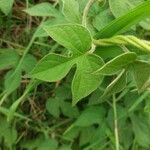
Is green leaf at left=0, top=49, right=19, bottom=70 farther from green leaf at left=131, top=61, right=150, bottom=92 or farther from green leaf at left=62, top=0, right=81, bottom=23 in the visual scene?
green leaf at left=131, top=61, right=150, bottom=92

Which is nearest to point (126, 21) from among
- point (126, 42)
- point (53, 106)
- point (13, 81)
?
point (126, 42)

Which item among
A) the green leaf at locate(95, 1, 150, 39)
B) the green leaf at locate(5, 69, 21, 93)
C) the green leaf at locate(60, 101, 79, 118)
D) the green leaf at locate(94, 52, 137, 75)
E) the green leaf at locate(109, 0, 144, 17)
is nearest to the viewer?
the green leaf at locate(94, 52, 137, 75)

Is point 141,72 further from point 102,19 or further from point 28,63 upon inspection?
point 28,63

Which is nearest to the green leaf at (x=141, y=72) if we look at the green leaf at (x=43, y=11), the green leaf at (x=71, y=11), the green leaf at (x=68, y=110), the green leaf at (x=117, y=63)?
the green leaf at (x=117, y=63)

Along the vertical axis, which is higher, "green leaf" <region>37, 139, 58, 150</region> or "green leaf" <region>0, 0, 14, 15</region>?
"green leaf" <region>0, 0, 14, 15</region>

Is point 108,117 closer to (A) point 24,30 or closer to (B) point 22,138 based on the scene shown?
(B) point 22,138

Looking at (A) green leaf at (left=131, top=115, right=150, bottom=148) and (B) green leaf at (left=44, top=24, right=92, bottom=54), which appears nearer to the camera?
(B) green leaf at (left=44, top=24, right=92, bottom=54)

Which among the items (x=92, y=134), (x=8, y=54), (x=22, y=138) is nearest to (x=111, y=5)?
(x=8, y=54)

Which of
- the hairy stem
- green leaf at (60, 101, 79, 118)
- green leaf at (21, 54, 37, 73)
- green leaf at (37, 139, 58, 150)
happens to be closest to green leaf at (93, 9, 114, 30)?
the hairy stem
